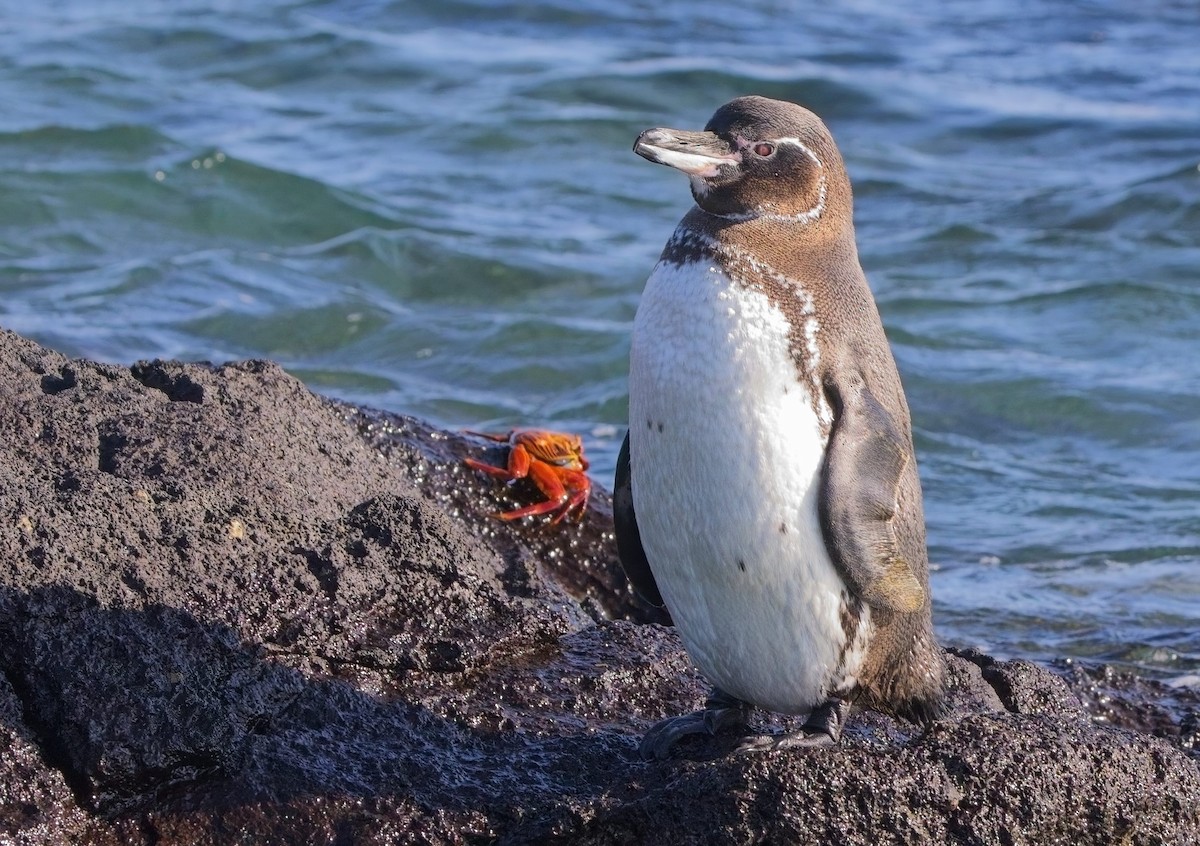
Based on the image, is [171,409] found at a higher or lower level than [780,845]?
higher

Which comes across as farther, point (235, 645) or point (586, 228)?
point (586, 228)

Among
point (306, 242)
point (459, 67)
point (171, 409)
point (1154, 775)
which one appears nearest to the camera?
point (1154, 775)

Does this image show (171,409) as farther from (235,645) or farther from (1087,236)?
(1087,236)

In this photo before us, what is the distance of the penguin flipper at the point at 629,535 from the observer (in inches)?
173

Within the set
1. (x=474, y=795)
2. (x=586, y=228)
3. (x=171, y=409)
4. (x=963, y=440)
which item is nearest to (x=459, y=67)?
(x=586, y=228)

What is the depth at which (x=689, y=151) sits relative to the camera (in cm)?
398

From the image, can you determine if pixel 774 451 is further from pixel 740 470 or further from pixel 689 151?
pixel 689 151

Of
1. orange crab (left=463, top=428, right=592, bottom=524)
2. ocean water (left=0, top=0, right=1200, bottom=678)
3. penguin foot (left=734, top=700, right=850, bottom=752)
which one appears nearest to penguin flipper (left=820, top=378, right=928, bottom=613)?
penguin foot (left=734, top=700, right=850, bottom=752)

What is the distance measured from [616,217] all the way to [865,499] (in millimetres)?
10303

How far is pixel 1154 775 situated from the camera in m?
3.85

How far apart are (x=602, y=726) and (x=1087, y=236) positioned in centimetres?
1030

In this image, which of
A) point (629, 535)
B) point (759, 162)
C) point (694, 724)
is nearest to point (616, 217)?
point (629, 535)

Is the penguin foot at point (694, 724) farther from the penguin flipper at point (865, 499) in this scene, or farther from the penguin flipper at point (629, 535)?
the penguin flipper at point (865, 499)

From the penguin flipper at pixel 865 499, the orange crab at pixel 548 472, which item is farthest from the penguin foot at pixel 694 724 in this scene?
the orange crab at pixel 548 472
